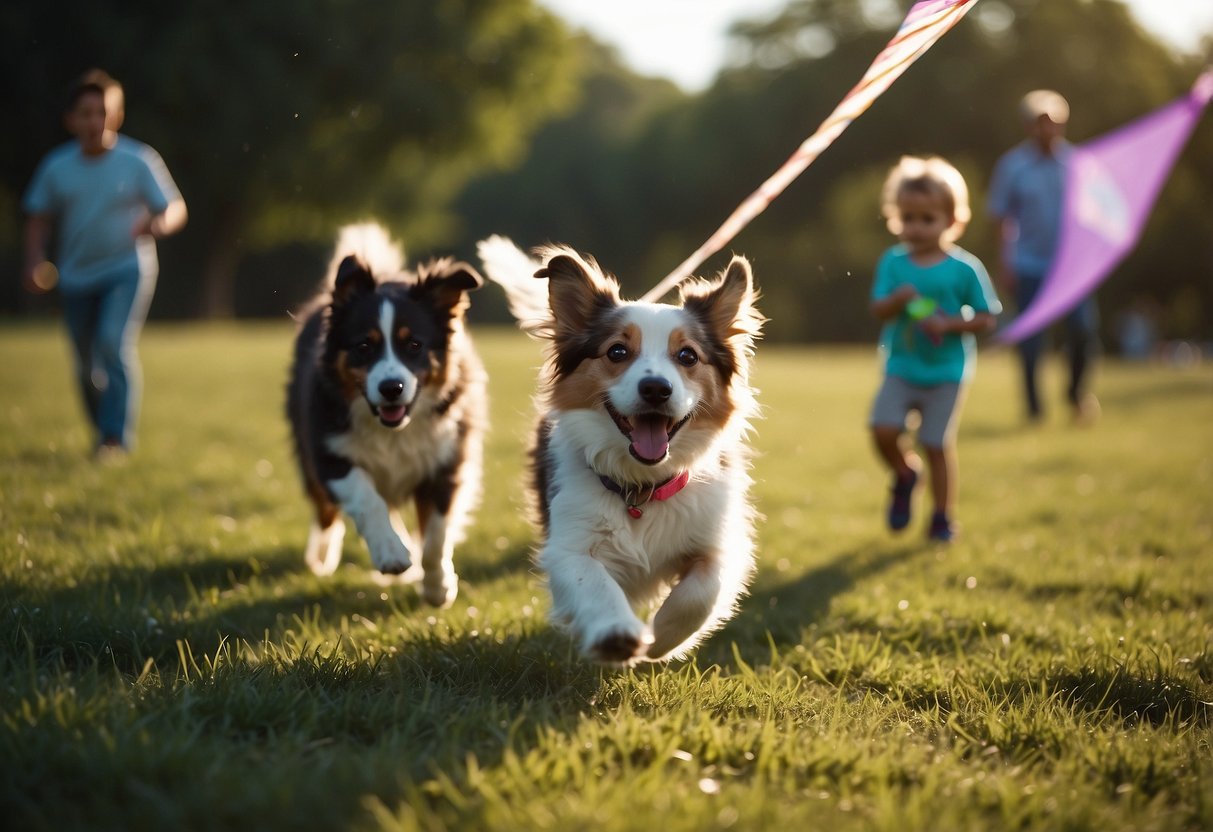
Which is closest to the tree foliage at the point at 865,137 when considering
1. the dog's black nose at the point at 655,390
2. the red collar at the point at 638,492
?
the red collar at the point at 638,492

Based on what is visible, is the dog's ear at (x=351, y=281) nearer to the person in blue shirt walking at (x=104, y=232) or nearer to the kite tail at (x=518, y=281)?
the kite tail at (x=518, y=281)

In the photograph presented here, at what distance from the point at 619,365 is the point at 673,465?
437 mm

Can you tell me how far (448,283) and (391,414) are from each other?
0.76 m

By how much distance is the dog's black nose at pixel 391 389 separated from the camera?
15.8ft

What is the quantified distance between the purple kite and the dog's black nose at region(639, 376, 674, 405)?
5729 millimetres

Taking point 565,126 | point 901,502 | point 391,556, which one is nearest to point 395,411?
point 391,556

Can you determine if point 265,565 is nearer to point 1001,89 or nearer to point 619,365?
point 619,365

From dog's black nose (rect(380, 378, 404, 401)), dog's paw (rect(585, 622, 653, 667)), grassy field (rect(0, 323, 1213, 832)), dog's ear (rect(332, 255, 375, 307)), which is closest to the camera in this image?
grassy field (rect(0, 323, 1213, 832))

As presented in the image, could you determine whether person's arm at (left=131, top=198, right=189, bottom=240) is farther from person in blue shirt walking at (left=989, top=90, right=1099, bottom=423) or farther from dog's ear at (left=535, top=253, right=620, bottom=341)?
person in blue shirt walking at (left=989, top=90, right=1099, bottom=423)

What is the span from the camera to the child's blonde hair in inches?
244

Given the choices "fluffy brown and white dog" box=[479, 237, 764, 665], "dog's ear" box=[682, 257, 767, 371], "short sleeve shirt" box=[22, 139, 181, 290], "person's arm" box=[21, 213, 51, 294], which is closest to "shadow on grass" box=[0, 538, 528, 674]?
"fluffy brown and white dog" box=[479, 237, 764, 665]

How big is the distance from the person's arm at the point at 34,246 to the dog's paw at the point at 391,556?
4856mm

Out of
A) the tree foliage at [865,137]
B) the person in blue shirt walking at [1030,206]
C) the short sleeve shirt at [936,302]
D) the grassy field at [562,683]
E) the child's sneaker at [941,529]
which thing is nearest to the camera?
the grassy field at [562,683]

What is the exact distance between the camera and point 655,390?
12.6 ft
